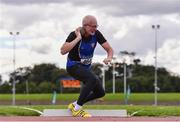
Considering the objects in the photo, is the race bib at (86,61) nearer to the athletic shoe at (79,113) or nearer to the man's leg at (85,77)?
the man's leg at (85,77)

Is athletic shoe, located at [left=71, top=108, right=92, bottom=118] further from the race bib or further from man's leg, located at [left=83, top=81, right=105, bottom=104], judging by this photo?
the race bib

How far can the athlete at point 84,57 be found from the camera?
1044 cm

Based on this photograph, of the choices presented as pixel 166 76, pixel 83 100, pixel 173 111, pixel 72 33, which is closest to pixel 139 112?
pixel 173 111

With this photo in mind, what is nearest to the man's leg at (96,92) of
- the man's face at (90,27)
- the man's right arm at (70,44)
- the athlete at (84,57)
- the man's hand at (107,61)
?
the athlete at (84,57)

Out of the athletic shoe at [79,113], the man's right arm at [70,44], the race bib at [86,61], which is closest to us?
the man's right arm at [70,44]

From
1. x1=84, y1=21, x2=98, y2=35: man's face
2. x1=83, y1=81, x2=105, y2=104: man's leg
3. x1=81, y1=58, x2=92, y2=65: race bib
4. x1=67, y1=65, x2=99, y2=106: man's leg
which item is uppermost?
x1=84, y1=21, x2=98, y2=35: man's face

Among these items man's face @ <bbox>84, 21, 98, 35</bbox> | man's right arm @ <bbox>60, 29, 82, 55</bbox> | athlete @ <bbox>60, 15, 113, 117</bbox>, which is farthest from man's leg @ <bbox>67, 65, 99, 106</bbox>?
man's face @ <bbox>84, 21, 98, 35</bbox>

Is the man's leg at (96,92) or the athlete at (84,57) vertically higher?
the athlete at (84,57)

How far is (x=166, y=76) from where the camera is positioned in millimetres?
116875

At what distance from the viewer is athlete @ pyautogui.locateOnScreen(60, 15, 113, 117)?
1044 cm

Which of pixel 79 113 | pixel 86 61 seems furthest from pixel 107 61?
pixel 79 113

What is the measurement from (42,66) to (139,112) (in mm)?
119461

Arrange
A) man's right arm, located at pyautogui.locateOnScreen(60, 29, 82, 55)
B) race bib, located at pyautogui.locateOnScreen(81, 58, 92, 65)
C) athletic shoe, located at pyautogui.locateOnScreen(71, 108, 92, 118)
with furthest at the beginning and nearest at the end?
race bib, located at pyautogui.locateOnScreen(81, 58, 92, 65) → athletic shoe, located at pyautogui.locateOnScreen(71, 108, 92, 118) → man's right arm, located at pyautogui.locateOnScreen(60, 29, 82, 55)

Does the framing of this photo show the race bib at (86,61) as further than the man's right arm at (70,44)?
Yes
